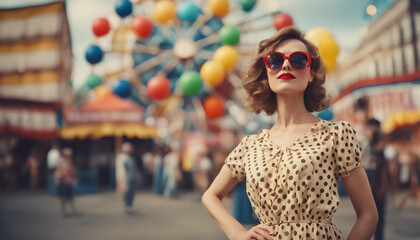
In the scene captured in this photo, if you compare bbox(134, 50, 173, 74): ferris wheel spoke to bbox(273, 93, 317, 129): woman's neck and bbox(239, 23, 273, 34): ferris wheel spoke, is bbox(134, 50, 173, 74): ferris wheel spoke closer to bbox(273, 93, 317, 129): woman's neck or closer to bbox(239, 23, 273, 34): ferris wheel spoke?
bbox(239, 23, 273, 34): ferris wheel spoke

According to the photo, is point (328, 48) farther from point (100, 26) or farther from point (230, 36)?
point (100, 26)

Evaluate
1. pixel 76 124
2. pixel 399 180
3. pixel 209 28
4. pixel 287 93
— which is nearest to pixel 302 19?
pixel 209 28

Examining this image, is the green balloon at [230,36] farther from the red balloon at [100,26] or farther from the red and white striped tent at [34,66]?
the red and white striped tent at [34,66]

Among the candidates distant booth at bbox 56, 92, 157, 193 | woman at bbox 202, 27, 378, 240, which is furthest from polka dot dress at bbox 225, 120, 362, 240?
distant booth at bbox 56, 92, 157, 193

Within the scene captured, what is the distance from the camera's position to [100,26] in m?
8.23

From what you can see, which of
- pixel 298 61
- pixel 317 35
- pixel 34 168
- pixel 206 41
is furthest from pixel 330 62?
pixel 34 168

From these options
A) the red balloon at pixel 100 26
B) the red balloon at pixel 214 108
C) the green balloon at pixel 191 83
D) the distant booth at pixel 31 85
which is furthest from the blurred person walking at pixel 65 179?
the distant booth at pixel 31 85

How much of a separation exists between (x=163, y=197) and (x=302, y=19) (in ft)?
22.9

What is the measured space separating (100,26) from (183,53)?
10.9 feet

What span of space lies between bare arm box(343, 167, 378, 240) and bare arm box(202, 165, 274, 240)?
0.37 meters

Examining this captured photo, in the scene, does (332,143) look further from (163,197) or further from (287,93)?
(163,197)

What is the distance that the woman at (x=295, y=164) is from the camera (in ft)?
4.81

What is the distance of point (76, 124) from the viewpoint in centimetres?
1396

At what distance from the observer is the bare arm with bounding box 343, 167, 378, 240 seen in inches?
56.9
